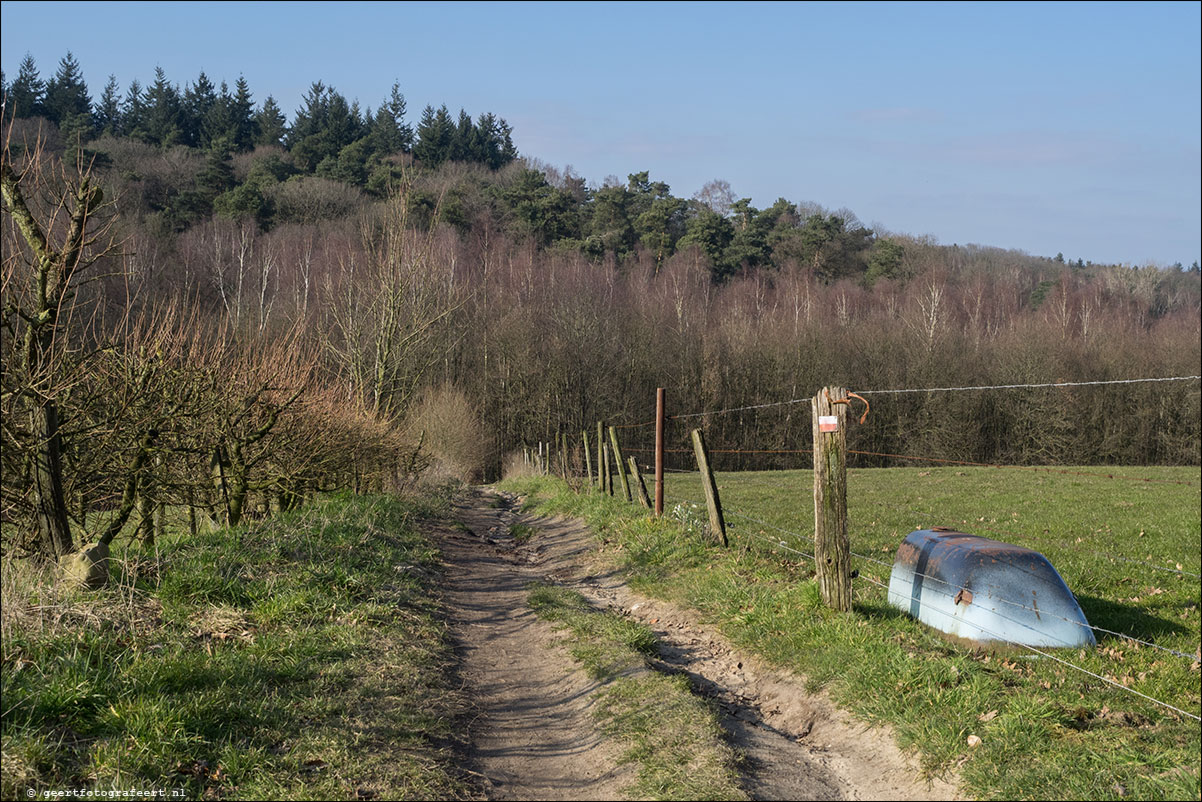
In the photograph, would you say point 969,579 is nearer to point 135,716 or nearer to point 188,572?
point 135,716

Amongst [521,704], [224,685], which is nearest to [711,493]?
[521,704]

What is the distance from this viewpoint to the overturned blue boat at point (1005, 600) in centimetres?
634

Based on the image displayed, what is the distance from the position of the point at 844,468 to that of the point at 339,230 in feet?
154

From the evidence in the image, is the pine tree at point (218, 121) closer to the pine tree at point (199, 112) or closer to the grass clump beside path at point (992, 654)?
the pine tree at point (199, 112)

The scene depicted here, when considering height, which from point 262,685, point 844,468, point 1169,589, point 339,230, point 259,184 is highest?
point 259,184

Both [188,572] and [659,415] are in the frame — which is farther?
[659,415]

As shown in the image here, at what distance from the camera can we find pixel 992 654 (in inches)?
246

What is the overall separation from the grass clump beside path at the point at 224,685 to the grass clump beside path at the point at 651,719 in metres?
1.06

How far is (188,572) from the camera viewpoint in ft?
22.7

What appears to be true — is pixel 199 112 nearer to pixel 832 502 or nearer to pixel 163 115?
pixel 163 115

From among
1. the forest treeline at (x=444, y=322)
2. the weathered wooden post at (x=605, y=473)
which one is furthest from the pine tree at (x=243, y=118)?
the weathered wooden post at (x=605, y=473)

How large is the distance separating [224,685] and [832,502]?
4.97m

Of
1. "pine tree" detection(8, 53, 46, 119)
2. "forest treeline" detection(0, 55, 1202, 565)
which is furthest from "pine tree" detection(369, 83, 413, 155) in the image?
"pine tree" detection(8, 53, 46, 119)

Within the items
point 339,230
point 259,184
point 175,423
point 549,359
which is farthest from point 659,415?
point 259,184
